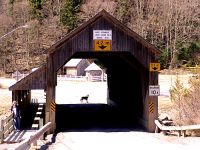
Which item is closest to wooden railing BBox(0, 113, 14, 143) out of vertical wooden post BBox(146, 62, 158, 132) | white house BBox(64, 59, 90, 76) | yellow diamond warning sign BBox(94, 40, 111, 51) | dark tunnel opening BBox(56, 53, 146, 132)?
dark tunnel opening BBox(56, 53, 146, 132)

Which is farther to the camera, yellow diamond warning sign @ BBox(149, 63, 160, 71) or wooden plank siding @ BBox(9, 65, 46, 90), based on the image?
yellow diamond warning sign @ BBox(149, 63, 160, 71)

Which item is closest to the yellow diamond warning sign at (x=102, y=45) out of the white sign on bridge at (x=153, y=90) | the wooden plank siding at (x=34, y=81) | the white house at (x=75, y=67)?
the wooden plank siding at (x=34, y=81)

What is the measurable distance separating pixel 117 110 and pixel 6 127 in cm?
1603

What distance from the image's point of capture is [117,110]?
116 feet

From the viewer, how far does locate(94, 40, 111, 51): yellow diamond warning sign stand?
23.4 meters

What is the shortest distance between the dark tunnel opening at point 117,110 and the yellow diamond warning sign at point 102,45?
2586 mm

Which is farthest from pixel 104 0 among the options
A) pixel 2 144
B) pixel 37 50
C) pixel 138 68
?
pixel 2 144

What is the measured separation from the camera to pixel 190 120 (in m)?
22.2

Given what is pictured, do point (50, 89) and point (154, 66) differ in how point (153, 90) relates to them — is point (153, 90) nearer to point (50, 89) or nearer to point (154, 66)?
point (154, 66)

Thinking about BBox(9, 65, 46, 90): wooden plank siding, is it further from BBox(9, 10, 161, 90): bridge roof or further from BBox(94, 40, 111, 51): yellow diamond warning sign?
BBox(94, 40, 111, 51): yellow diamond warning sign

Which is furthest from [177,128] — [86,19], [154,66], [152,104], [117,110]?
[86,19]

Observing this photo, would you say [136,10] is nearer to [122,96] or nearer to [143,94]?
[122,96]

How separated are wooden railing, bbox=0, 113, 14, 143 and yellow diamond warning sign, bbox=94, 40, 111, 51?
5.69 m

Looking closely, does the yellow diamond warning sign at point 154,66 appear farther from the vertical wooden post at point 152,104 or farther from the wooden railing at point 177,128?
the wooden railing at point 177,128
